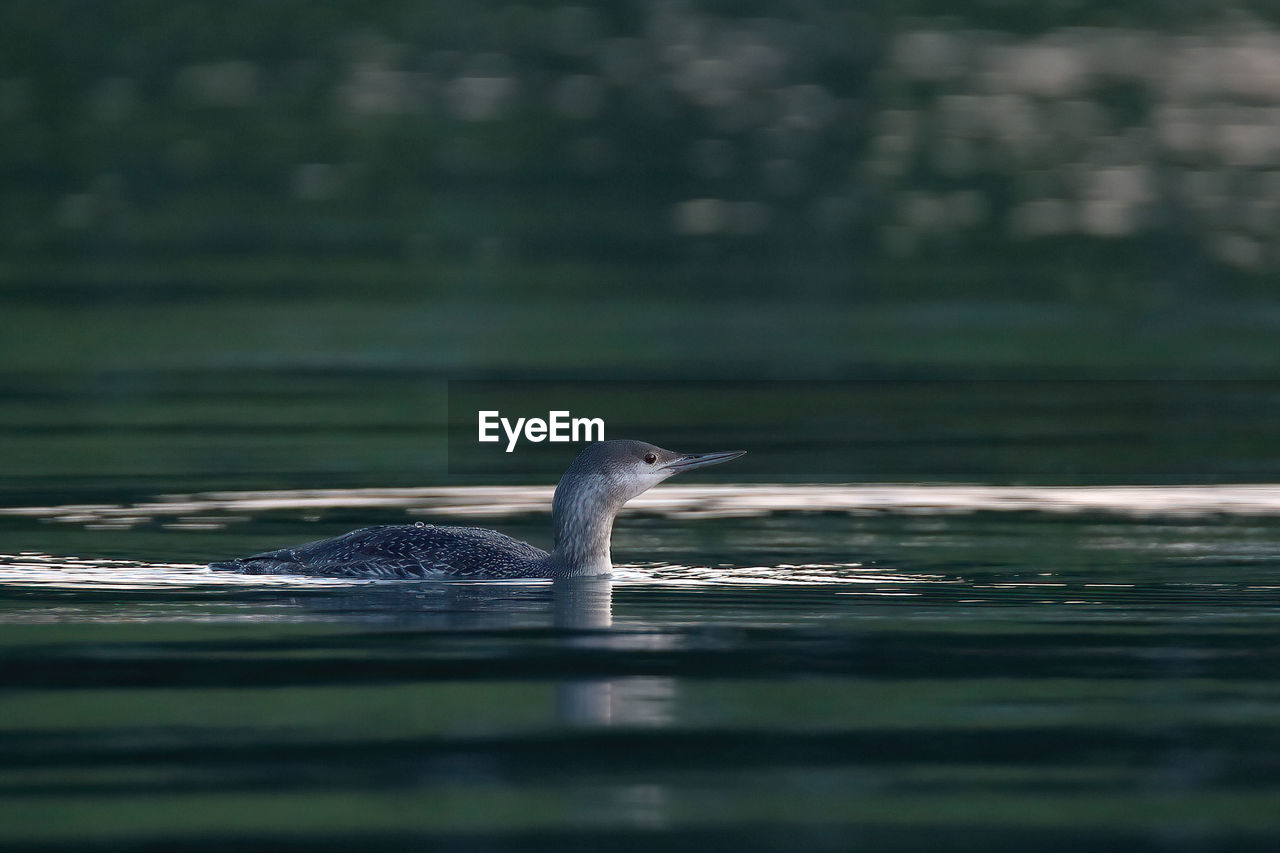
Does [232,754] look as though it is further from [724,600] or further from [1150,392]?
[1150,392]

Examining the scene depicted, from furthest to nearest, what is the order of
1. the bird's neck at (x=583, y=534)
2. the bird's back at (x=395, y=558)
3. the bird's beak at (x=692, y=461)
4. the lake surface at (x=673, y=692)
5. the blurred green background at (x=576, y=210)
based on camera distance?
the blurred green background at (x=576, y=210), the bird's beak at (x=692, y=461), the bird's neck at (x=583, y=534), the bird's back at (x=395, y=558), the lake surface at (x=673, y=692)

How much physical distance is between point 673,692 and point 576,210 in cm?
2809

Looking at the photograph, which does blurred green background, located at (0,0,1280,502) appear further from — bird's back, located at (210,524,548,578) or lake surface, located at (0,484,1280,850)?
lake surface, located at (0,484,1280,850)

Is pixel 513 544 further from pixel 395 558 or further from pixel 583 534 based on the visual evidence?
pixel 395 558

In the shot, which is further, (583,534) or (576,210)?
(576,210)

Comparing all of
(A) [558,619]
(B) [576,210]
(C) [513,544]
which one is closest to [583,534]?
(C) [513,544]

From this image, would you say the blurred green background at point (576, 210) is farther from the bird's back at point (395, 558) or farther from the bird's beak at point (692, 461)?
the bird's beak at point (692, 461)

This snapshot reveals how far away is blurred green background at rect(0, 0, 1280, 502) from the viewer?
22.3 metres

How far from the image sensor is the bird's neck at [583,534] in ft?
40.2

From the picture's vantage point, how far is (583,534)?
12.3 meters

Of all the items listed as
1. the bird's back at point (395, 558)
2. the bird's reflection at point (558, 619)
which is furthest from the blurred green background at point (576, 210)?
the bird's reflection at point (558, 619)

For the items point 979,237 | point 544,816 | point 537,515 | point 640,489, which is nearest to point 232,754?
point 544,816

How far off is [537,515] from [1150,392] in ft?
27.2

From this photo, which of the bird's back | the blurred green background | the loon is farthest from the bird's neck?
the blurred green background
